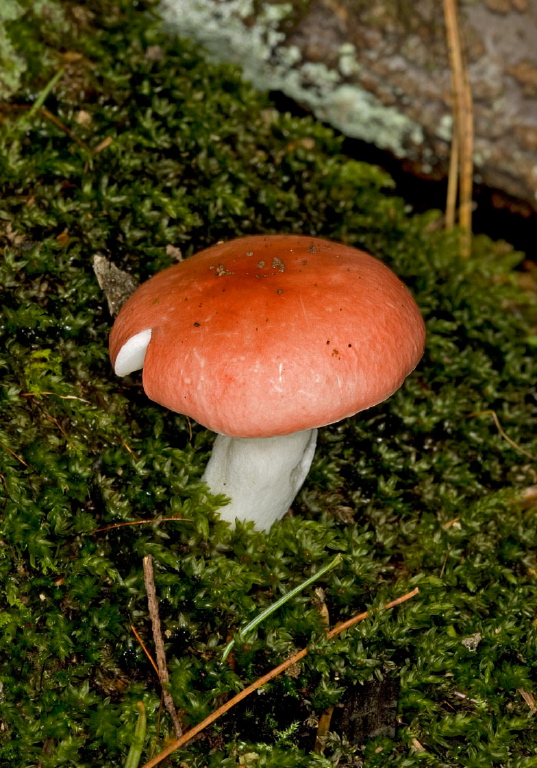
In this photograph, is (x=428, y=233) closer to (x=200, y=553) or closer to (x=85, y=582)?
(x=200, y=553)

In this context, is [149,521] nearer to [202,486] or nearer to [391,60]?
[202,486]

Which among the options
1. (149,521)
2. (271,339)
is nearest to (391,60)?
(271,339)

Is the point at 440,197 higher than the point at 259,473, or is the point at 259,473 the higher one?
the point at 440,197

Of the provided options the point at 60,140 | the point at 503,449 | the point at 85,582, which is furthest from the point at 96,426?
the point at 503,449

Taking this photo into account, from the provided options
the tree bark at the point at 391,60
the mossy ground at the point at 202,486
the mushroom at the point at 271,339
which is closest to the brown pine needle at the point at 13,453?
the mossy ground at the point at 202,486

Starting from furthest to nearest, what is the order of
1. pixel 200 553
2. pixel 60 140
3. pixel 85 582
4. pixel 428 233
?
pixel 428 233, pixel 60 140, pixel 200 553, pixel 85 582

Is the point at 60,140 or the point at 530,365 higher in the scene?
Answer: the point at 60,140

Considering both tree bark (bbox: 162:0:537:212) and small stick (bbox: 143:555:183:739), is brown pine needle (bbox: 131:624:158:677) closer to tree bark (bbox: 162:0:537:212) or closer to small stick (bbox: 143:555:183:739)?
small stick (bbox: 143:555:183:739)
